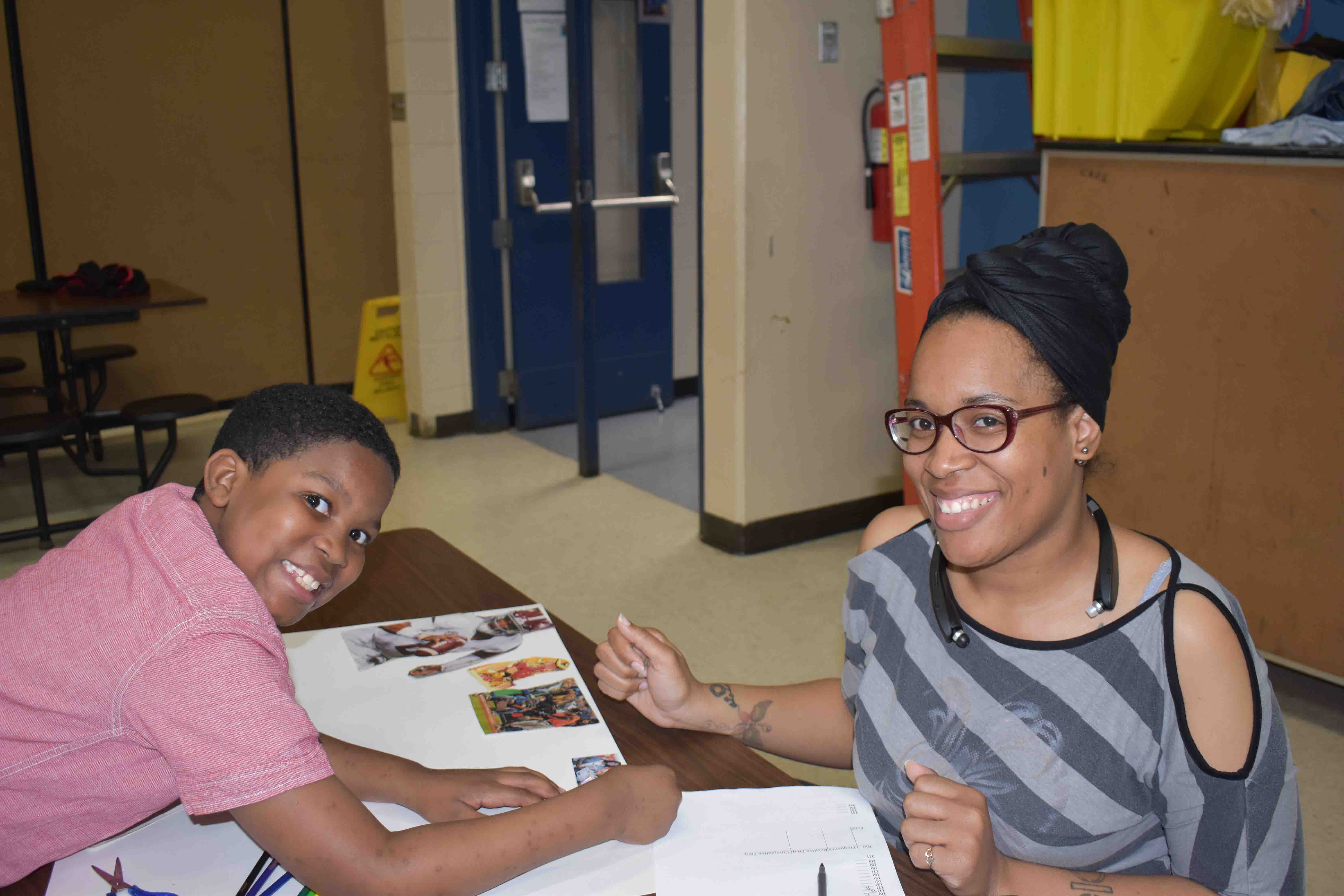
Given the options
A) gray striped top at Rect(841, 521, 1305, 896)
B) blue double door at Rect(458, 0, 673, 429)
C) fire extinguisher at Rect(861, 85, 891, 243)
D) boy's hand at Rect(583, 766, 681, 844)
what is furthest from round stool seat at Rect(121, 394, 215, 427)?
gray striped top at Rect(841, 521, 1305, 896)

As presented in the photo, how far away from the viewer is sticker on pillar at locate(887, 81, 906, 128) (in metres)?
3.31

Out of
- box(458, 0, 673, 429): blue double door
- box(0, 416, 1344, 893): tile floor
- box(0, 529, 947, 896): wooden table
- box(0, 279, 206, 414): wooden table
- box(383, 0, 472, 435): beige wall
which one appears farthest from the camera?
box(458, 0, 673, 429): blue double door

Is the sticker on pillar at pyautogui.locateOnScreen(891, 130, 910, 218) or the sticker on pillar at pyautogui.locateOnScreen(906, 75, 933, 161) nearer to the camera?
the sticker on pillar at pyautogui.locateOnScreen(906, 75, 933, 161)

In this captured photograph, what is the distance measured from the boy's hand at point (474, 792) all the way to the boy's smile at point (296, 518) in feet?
0.76

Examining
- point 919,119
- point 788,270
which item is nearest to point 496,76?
point 788,270

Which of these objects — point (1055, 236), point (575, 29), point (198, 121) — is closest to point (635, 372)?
point (575, 29)

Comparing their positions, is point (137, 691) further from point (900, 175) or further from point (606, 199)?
point (606, 199)

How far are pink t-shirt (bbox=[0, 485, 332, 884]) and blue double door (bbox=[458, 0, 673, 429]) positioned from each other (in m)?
3.61

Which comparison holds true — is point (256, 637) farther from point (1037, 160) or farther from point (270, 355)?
point (270, 355)

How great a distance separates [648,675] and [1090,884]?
0.52 m

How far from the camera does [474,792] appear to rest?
47.0 inches

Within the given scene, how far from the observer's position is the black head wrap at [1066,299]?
1075mm

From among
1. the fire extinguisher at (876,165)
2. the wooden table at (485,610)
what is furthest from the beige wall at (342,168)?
the wooden table at (485,610)

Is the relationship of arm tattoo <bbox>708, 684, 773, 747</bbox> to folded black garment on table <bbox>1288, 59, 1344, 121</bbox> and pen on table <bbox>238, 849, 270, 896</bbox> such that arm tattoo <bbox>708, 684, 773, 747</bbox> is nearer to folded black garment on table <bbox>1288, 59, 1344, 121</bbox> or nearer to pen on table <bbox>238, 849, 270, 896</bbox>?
pen on table <bbox>238, 849, 270, 896</bbox>
